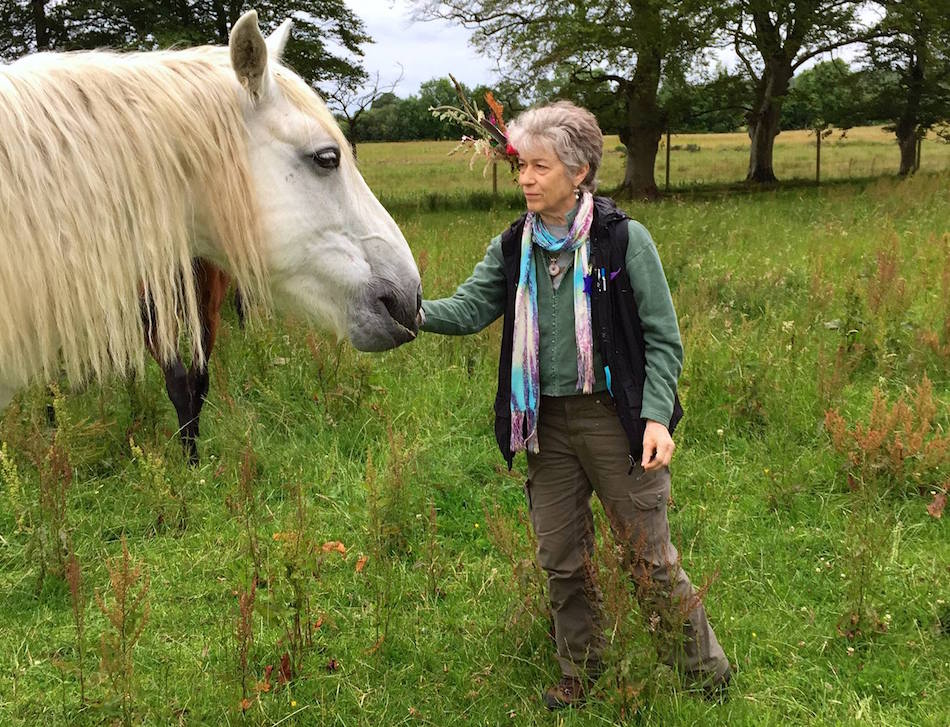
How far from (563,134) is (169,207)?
0.99m

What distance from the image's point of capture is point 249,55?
63.8 inches

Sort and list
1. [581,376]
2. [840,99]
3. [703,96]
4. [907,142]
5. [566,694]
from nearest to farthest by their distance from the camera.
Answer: [581,376]
[566,694]
[703,96]
[907,142]
[840,99]

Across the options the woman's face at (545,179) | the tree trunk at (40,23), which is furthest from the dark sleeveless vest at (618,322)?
the tree trunk at (40,23)

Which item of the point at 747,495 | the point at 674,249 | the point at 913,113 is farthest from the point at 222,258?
the point at 913,113

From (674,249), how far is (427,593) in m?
5.88

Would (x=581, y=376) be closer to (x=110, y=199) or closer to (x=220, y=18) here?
(x=110, y=199)

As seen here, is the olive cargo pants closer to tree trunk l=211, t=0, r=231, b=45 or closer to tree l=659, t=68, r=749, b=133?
tree trunk l=211, t=0, r=231, b=45

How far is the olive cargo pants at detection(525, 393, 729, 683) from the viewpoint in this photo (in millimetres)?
2035

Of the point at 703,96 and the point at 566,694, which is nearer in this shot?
the point at 566,694

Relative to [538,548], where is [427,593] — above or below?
below

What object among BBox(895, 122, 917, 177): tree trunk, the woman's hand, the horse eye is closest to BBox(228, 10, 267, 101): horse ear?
the horse eye

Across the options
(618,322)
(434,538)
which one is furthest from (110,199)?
(434,538)

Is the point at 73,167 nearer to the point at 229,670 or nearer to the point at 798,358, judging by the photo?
the point at 229,670

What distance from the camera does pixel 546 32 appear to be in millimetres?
15359
